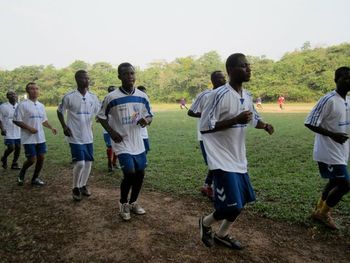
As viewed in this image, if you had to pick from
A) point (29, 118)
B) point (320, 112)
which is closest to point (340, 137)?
point (320, 112)

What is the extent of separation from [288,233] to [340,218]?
3.31ft

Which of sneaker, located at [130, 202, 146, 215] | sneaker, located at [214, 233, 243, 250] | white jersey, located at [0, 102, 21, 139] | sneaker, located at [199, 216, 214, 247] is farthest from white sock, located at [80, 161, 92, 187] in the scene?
white jersey, located at [0, 102, 21, 139]

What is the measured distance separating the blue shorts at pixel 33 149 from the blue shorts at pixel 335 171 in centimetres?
534

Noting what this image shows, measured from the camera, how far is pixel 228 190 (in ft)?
11.5

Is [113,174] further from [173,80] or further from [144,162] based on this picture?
[173,80]

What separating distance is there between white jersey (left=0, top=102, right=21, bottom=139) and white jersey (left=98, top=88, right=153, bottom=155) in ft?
18.5

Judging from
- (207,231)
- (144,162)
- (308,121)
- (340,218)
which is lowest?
(340,218)

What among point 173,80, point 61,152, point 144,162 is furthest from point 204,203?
point 173,80

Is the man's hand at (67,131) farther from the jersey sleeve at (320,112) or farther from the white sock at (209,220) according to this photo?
the jersey sleeve at (320,112)

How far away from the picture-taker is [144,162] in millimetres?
4883

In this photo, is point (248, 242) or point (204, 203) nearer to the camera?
point (248, 242)

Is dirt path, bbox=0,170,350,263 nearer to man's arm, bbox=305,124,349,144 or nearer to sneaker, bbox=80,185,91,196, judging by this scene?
sneaker, bbox=80,185,91,196

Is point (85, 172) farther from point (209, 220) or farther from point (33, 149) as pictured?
point (209, 220)

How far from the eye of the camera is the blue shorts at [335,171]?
4328mm
